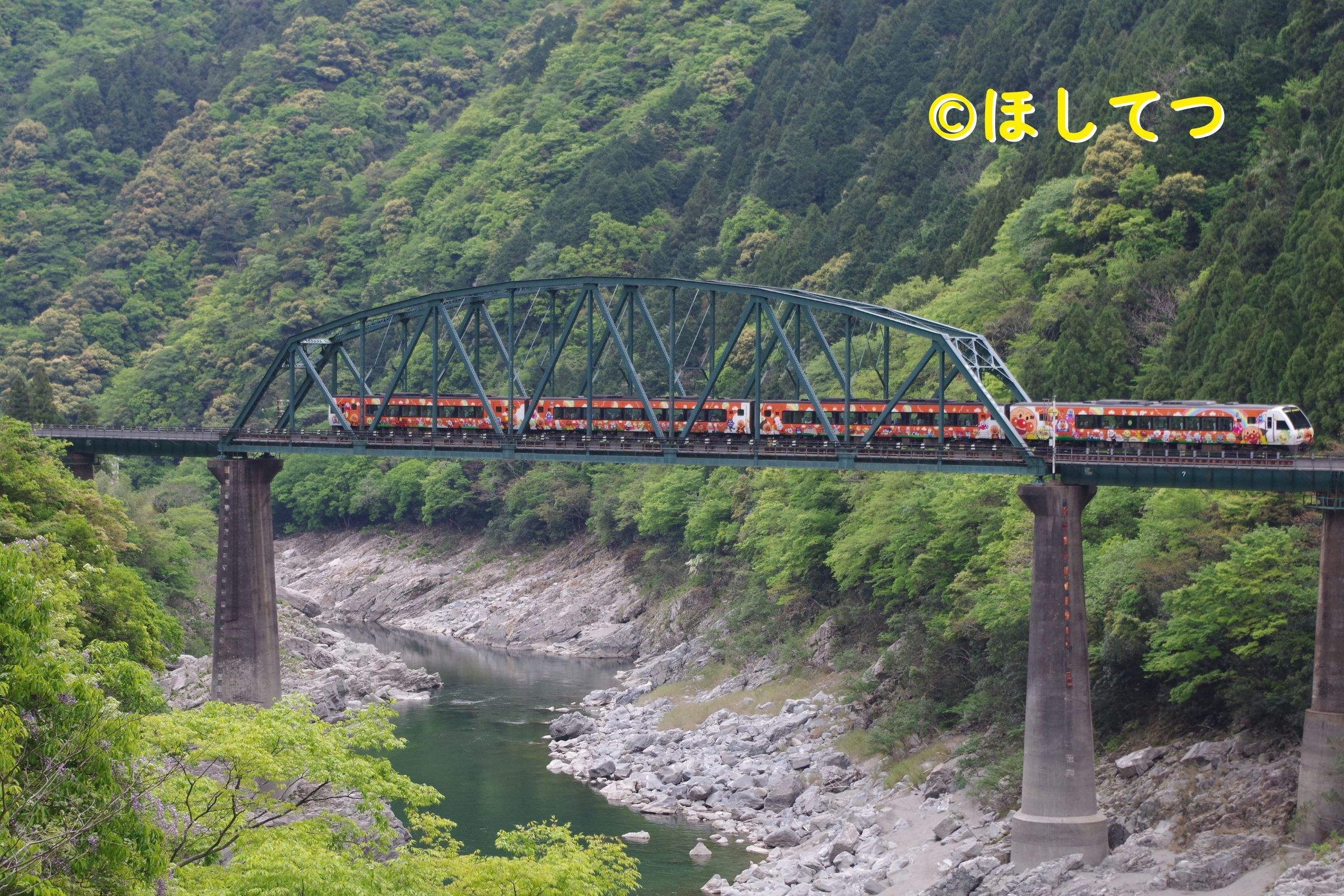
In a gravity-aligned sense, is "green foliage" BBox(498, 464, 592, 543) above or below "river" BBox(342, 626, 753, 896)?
above

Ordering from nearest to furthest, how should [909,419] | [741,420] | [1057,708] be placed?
[1057,708]
[909,419]
[741,420]

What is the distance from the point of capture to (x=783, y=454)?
5534 cm

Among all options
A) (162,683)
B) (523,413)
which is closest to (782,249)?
(523,413)

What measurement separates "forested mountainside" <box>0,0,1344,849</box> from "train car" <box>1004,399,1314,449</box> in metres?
2.36

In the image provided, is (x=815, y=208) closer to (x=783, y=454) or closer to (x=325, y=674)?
(x=325, y=674)

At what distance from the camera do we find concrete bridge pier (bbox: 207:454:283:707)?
6294cm

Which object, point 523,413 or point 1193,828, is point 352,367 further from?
point 1193,828

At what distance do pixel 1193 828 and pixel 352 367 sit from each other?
43386mm

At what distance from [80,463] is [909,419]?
3786cm

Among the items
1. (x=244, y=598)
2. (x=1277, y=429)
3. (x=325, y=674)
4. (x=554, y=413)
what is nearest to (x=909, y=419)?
(x=1277, y=429)

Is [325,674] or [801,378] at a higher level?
[801,378]

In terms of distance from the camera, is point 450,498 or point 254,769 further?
point 450,498

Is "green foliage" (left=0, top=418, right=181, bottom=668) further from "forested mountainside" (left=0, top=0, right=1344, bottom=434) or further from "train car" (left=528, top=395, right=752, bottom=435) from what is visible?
"forested mountainside" (left=0, top=0, right=1344, bottom=434)

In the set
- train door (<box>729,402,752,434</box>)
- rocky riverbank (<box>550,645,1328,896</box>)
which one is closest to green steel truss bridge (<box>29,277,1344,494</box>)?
train door (<box>729,402,752,434</box>)
